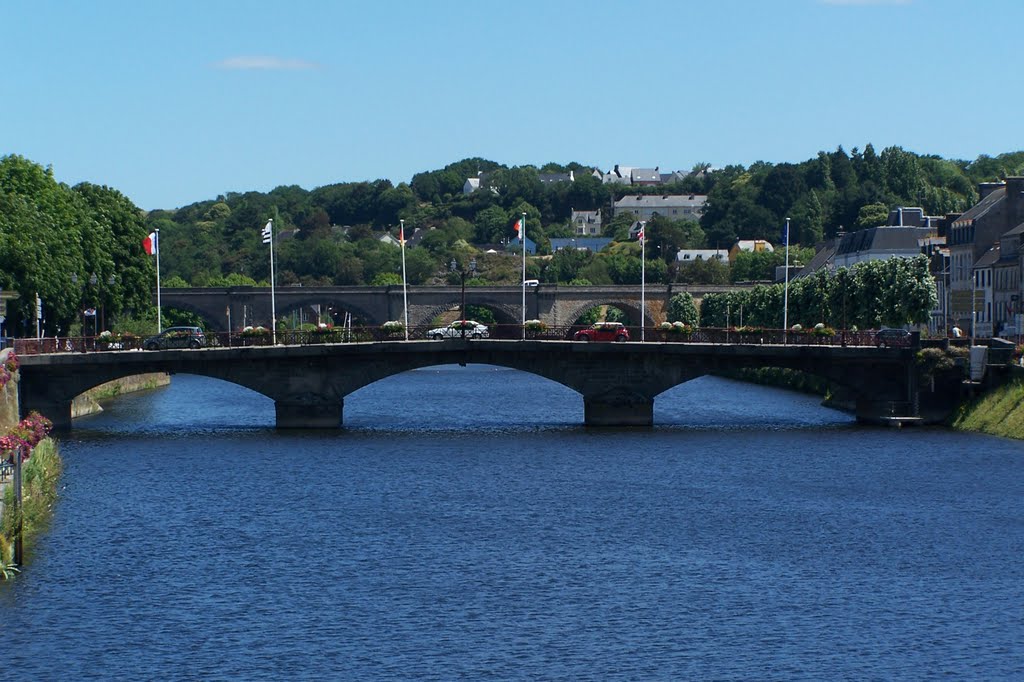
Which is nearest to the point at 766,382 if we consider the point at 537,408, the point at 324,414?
the point at 537,408

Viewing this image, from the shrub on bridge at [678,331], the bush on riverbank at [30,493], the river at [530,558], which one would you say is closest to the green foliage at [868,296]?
the shrub on bridge at [678,331]

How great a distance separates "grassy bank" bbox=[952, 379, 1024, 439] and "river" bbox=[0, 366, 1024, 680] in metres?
1.81

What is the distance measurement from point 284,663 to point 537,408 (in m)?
80.4

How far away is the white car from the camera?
104125 mm

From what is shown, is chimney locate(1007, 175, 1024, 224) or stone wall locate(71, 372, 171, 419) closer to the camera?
stone wall locate(71, 372, 171, 419)

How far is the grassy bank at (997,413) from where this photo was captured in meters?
90.4

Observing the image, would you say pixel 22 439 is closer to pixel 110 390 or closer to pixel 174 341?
pixel 174 341

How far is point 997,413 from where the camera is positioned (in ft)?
305

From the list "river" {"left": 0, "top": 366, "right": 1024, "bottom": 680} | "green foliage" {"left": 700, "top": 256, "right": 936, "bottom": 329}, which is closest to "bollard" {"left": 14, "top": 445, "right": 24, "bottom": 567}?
"river" {"left": 0, "top": 366, "right": 1024, "bottom": 680}

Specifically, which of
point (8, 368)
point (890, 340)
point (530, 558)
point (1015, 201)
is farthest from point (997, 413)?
point (1015, 201)

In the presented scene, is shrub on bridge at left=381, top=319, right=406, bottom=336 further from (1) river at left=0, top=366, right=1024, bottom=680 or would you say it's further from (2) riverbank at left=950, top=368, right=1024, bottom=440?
(2) riverbank at left=950, top=368, right=1024, bottom=440

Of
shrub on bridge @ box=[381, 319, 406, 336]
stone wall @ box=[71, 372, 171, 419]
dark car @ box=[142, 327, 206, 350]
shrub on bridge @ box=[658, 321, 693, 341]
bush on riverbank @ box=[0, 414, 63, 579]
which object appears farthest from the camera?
stone wall @ box=[71, 372, 171, 419]

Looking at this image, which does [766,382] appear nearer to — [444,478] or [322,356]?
[322,356]

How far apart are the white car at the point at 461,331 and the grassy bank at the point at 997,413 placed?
2612 centimetres
